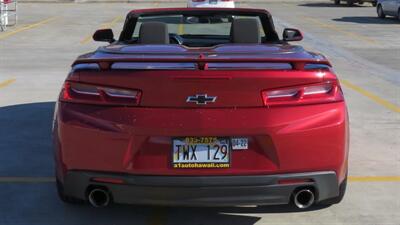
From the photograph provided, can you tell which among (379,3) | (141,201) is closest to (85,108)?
→ (141,201)

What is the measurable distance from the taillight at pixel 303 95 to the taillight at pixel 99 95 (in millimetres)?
792

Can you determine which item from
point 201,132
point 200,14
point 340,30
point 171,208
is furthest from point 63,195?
point 340,30

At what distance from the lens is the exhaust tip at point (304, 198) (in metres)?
3.71

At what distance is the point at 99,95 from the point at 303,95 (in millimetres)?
1233

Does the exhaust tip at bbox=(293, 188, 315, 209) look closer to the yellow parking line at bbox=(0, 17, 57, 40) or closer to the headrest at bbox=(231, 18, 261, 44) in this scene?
the headrest at bbox=(231, 18, 261, 44)

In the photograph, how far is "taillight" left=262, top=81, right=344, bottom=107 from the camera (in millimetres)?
3697

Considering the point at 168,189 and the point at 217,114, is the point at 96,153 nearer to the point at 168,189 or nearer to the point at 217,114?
the point at 168,189

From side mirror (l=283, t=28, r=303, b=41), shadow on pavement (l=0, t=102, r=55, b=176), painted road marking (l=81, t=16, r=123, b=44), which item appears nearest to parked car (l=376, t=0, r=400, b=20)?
painted road marking (l=81, t=16, r=123, b=44)

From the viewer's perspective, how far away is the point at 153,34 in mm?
5367

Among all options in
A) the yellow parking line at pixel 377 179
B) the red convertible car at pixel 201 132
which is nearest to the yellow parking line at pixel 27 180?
the red convertible car at pixel 201 132

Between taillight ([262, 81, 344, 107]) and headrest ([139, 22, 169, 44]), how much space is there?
1.87m

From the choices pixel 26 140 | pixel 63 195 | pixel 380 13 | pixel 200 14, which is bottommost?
pixel 380 13

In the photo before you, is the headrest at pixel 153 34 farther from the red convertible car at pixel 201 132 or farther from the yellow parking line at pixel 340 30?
the yellow parking line at pixel 340 30

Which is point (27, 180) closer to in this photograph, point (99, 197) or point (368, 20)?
point (99, 197)
